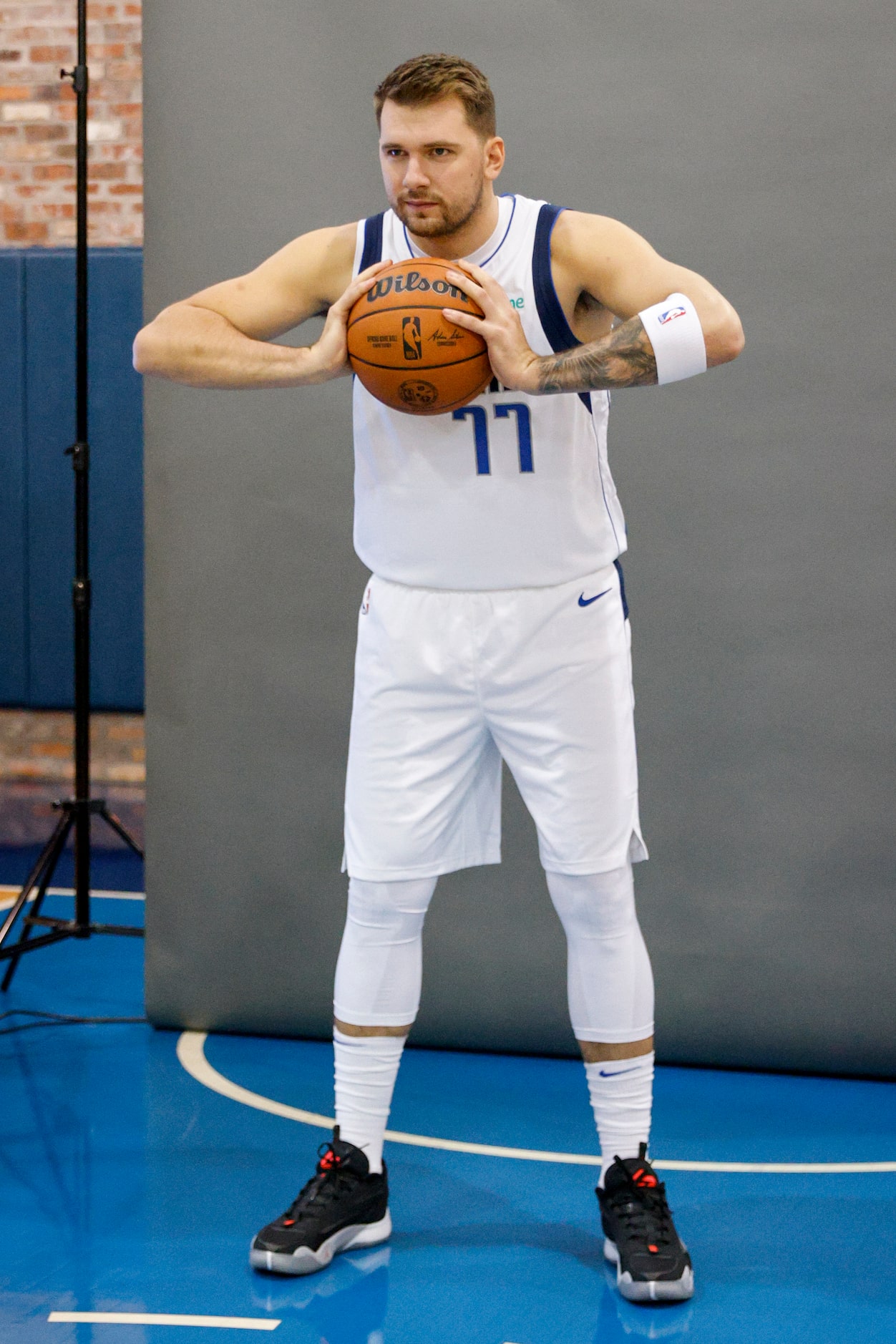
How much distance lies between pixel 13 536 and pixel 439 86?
4.50m

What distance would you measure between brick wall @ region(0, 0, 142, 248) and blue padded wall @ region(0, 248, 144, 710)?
271 millimetres

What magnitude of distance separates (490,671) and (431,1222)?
0.95 m

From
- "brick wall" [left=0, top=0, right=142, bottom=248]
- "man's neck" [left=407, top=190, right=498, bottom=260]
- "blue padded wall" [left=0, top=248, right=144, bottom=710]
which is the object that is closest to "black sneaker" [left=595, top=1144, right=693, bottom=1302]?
"man's neck" [left=407, top=190, right=498, bottom=260]

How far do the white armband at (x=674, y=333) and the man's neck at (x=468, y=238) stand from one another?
320mm

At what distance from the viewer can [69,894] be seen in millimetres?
4676

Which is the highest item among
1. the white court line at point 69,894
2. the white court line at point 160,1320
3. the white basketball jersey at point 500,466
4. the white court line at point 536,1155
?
the white basketball jersey at point 500,466

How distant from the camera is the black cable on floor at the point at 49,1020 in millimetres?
3330

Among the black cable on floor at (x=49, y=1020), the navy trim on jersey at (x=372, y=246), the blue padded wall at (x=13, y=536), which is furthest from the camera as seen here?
the blue padded wall at (x=13, y=536)

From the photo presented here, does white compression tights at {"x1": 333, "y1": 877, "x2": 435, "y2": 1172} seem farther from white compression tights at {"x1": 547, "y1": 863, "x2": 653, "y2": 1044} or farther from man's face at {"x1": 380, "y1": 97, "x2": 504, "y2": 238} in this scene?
man's face at {"x1": 380, "y1": 97, "x2": 504, "y2": 238}

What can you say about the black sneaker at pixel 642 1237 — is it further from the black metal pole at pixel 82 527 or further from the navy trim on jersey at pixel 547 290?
the black metal pole at pixel 82 527

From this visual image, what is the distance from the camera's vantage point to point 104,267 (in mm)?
5848

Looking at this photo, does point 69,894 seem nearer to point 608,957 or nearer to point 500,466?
point 608,957

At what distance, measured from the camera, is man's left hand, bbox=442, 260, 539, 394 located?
6.56ft

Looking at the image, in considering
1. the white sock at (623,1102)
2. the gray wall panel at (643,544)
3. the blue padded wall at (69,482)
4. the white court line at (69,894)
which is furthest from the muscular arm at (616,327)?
the blue padded wall at (69,482)
